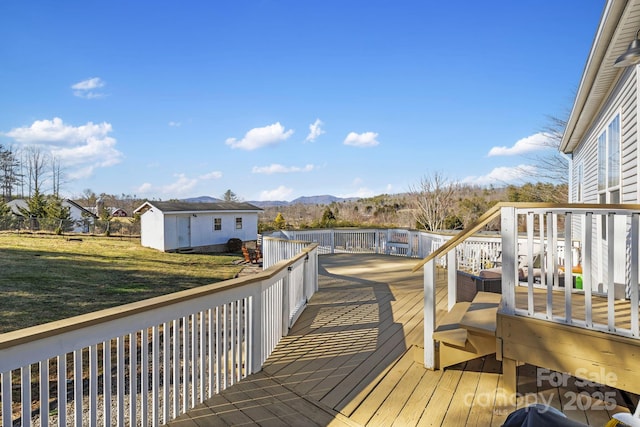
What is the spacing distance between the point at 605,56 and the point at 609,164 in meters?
1.89

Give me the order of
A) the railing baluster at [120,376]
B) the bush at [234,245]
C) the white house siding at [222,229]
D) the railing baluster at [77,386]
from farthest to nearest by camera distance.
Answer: the bush at [234,245], the white house siding at [222,229], the railing baluster at [120,376], the railing baluster at [77,386]

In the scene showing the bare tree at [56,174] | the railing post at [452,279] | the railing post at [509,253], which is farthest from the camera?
the bare tree at [56,174]

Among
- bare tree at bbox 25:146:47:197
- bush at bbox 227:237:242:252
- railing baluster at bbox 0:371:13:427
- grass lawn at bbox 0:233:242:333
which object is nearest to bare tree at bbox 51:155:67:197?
bare tree at bbox 25:146:47:197

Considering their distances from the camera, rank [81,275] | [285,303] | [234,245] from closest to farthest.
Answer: [285,303] → [81,275] → [234,245]

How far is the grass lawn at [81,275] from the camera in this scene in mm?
8559

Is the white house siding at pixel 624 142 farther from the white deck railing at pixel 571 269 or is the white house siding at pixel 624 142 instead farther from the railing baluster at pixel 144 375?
Answer: the railing baluster at pixel 144 375

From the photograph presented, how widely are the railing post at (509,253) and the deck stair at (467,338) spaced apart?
331 mm

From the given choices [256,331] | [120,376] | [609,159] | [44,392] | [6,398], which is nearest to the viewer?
[6,398]

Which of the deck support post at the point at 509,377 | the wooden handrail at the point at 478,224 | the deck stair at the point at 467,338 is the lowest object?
the deck support post at the point at 509,377

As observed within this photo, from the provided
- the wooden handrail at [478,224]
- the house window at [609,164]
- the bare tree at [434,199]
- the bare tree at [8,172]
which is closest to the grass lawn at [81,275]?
the wooden handrail at [478,224]

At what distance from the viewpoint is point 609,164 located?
493 cm

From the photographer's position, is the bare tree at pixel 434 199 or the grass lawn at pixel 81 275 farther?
the bare tree at pixel 434 199

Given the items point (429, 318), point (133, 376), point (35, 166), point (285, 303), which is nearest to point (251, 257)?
point (285, 303)

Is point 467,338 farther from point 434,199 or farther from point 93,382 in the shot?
point 434,199
